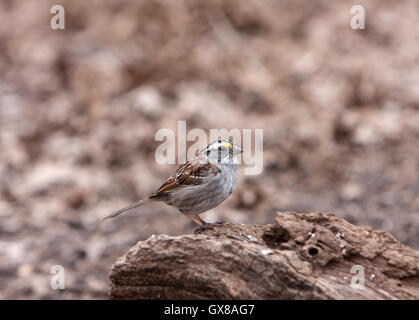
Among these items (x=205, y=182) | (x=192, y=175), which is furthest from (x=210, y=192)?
(x=192, y=175)

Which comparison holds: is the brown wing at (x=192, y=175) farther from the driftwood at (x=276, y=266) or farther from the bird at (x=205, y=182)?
the driftwood at (x=276, y=266)

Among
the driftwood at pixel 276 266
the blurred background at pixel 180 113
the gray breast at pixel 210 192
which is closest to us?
the driftwood at pixel 276 266

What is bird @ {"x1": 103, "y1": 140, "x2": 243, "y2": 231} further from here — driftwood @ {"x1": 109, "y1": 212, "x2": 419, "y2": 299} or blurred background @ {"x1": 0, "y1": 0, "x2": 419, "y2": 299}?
blurred background @ {"x1": 0, "y1": 0, "x2": 419, "y2": 299}

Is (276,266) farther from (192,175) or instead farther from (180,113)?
(180,113)

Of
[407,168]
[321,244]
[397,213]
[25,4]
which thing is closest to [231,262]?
[321,244]

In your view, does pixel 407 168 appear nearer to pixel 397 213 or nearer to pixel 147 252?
pixel 397 213

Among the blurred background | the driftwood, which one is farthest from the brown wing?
the blurred background

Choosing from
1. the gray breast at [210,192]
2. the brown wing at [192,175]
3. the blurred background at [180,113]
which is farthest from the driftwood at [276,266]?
the blurred background at [180,113]
